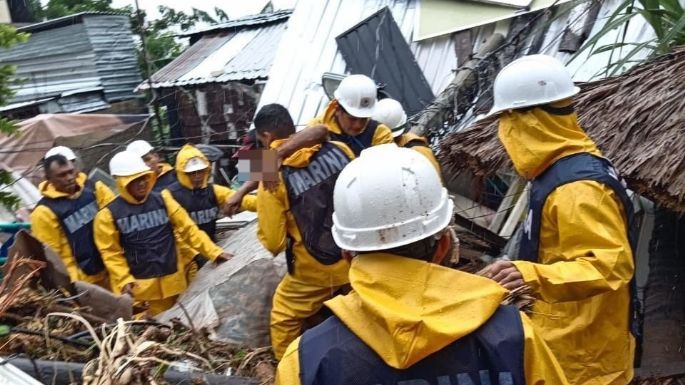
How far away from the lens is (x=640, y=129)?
399 cm

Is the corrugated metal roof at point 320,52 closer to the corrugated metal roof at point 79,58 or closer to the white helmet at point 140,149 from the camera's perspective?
the white helmet at point 140,149

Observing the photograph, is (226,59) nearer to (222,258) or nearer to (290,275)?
(222,258)

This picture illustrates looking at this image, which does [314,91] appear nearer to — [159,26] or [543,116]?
[543,116]

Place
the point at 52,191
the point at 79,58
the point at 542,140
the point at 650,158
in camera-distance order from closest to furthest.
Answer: the point at 542,140, the point at 650,158, the point at 52,191, the point at 79,58

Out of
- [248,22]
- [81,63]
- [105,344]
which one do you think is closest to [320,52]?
[248,22]

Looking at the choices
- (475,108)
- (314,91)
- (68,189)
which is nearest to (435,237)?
(68,189)

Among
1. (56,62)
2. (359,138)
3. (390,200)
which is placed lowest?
(56,62)

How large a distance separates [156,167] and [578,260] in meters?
4.43

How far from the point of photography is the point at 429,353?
1.76m

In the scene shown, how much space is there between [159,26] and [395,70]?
12.1 metres

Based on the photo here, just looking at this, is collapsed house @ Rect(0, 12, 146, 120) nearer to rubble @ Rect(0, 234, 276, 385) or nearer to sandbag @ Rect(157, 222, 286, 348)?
sandbag @ Rect(157, 222, 286, 348)

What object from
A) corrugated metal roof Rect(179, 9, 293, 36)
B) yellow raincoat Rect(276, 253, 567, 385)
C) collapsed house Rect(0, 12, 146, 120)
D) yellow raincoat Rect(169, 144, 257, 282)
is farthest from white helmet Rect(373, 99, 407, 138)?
collapsed house Rect(0, 12, 146, 120)

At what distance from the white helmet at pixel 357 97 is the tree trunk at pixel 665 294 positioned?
1780 mm

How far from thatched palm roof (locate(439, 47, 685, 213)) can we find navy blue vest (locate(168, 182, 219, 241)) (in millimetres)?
2180
